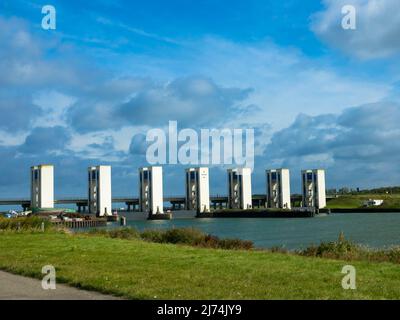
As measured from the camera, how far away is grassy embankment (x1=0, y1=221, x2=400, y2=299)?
40.1ft

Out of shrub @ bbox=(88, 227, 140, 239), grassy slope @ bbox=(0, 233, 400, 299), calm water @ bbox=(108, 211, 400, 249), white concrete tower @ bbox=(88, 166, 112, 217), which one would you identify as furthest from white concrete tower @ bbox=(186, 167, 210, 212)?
grassy slope @ bbox=(0, 233, 400, 299)

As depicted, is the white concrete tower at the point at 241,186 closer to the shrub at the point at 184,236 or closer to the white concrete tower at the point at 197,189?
the white concrete tower at the point at 197,189

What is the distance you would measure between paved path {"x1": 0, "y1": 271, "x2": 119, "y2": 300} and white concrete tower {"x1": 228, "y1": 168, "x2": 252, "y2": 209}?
179 metres

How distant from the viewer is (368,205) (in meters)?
178

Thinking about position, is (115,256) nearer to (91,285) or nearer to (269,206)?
(91,285)

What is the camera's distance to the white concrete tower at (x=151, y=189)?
176500mm

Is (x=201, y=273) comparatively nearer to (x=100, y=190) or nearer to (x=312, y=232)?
(x=312, y=232)

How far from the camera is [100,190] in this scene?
16762cm

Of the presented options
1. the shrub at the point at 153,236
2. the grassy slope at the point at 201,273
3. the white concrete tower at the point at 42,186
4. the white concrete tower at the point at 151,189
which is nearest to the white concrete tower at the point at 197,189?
the white concrete tower at the point at 151,189

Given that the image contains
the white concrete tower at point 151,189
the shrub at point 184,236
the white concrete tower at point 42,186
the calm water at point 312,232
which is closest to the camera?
the shrub at point 184,236

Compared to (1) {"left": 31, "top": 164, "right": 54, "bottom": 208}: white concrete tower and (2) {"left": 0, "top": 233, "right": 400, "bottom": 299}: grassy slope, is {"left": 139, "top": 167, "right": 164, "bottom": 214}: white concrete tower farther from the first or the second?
(2) {"left": 0, "top": 233, "right": 400, "bottom": 299}: grassy slope

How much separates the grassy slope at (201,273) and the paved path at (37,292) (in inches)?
16.0
